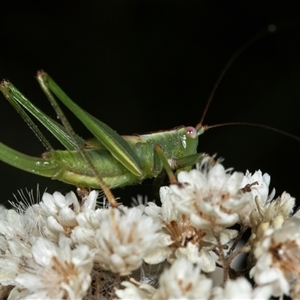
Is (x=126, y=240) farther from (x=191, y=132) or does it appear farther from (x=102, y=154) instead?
(x=191, y=132)

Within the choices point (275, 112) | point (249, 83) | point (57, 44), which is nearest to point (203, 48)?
point (249, 83)

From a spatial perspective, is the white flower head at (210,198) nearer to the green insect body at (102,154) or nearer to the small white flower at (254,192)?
the small white flower at (254,192)

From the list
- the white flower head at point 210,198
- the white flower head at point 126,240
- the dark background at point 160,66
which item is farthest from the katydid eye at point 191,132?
the dark background at point 160,66

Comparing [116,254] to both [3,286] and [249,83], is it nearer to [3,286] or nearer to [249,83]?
[3,286]

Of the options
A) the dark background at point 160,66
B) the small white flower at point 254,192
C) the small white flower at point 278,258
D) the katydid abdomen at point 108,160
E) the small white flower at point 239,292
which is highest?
the dark background at point 160,66

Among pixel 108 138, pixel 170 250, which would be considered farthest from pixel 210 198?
pixel 108 138

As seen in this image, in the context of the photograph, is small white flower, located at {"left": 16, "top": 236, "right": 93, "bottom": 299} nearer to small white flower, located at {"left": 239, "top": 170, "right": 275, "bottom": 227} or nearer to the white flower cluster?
the white flower cluster
